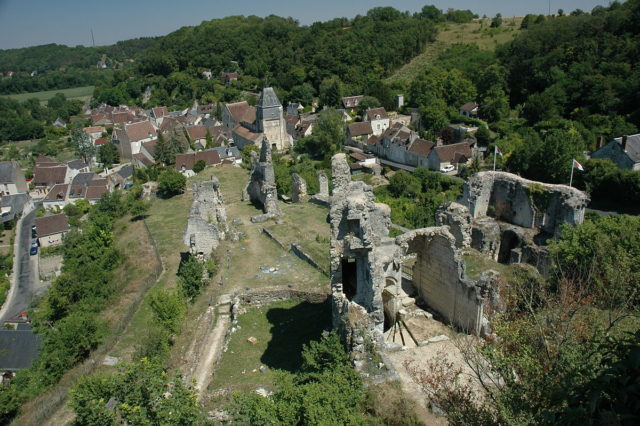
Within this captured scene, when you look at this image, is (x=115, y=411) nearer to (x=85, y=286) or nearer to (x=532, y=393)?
(x=532, y=393)

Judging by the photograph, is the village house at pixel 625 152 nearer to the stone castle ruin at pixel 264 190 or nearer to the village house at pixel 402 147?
the village house at pixel 402 147

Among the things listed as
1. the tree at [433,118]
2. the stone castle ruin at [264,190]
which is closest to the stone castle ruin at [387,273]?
the stone castle ruin at [264,190]

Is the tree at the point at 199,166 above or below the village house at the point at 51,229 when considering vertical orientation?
above

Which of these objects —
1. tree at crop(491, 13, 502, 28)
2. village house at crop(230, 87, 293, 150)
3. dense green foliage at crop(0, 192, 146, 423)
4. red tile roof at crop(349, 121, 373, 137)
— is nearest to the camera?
dense green foliage at crop(0, 192, 146, 423)

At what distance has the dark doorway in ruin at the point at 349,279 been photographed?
15977 mm

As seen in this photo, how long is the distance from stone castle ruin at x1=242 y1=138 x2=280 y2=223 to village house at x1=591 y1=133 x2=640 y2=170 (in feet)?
107

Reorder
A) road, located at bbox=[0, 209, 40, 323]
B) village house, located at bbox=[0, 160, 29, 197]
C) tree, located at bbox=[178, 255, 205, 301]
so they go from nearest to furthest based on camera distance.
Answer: tree, located at bbox=[178, 255, 205, 301] < road, located at bbox=[0, 209, 40, 323] < village house, located at bbox=[0, 160, 29, 197]

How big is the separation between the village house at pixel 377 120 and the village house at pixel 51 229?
45880 mm

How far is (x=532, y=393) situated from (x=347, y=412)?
3994 mm

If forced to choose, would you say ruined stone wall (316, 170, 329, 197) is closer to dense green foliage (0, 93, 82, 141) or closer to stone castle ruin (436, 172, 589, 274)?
stone castle ruin (436, 172, 589, 274)

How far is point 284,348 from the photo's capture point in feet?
54.5

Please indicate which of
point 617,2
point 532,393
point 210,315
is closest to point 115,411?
point 210,315

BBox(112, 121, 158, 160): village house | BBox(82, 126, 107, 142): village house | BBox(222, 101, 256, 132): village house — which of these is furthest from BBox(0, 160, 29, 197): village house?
BBox(222, 101, 256, 132): village house

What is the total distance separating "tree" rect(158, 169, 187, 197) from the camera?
38094 millimetres
